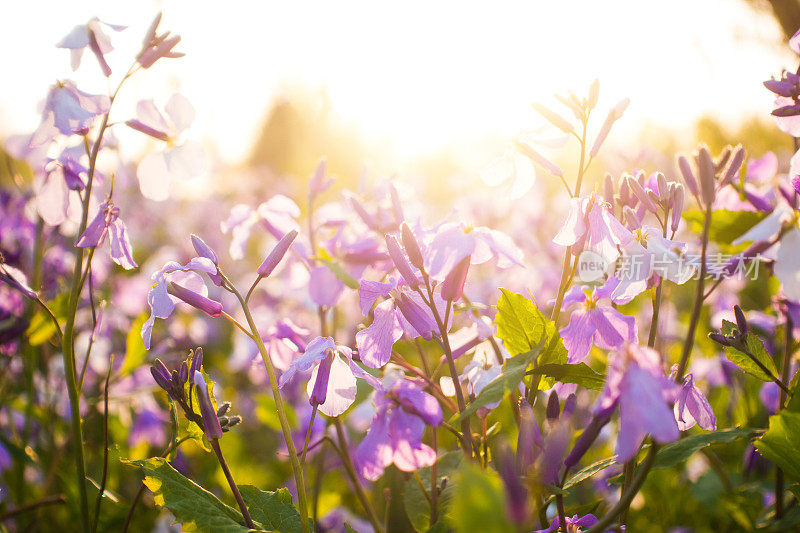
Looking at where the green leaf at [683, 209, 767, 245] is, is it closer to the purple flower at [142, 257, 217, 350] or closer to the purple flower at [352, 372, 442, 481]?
the purple flower at [352, 372, 442, 481]

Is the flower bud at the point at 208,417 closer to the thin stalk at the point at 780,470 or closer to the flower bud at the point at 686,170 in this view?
the flower bud at the point at 686,170

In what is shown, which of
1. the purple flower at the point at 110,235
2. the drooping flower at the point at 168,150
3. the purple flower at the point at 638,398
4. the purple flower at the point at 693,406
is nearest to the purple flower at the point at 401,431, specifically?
the purple flower at the point at 638,398

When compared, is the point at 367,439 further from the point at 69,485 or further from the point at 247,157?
the point at 247,157

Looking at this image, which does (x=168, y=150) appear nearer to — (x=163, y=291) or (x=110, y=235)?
(x=110, y=235)

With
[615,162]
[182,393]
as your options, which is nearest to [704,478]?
[182,393]

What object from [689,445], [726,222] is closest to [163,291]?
[689,445]
